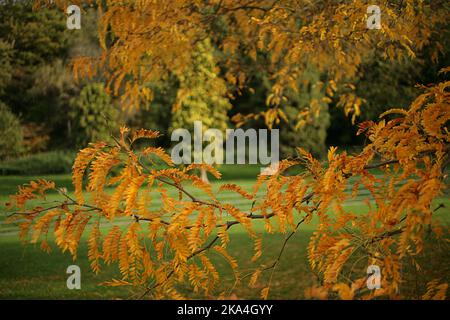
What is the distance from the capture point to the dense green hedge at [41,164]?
45.7 ft

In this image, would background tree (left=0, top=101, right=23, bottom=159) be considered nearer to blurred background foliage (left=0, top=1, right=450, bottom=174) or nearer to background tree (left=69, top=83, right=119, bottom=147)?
blurred background foliage (left=0, top=1, right=450, bottom=174)

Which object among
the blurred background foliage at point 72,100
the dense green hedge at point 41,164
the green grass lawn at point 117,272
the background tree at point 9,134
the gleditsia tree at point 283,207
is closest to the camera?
the gleditsia tree at point 283,207

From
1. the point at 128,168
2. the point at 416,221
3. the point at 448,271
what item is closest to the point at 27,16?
the point at 448,271

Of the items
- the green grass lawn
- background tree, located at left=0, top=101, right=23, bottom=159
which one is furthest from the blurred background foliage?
the green grass lawn

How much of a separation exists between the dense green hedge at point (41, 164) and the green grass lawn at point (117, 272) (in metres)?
5.36

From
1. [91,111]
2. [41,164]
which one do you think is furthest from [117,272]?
[41,164]

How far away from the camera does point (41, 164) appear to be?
14.7 m

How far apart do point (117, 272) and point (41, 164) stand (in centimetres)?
907

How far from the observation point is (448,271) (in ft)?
17.8

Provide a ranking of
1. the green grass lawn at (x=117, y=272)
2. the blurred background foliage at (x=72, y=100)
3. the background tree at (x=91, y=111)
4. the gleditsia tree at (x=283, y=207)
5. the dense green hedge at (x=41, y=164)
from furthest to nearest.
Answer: the background tree at (x=91, y=111) < the dense green hedge at (x=41, y=164) < the blurred background foliage at (x=72, y=100) < the green grass lawn at (x=117, y=272) < the gleditsia tree at (x=283, y=207)

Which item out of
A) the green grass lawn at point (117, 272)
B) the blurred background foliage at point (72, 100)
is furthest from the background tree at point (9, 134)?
the green grass lawn at point (117, 272)

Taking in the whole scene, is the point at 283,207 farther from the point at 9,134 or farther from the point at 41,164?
the point at 41,164

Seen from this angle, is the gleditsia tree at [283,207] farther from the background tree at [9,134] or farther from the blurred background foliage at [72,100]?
the background tree at [9,134]
